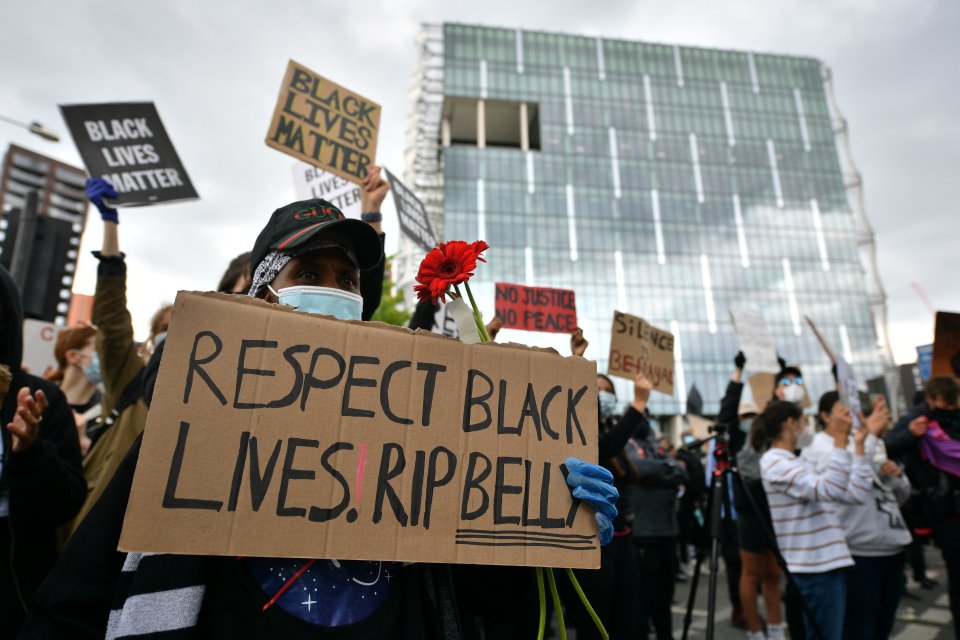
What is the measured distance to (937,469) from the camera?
4.50 metres

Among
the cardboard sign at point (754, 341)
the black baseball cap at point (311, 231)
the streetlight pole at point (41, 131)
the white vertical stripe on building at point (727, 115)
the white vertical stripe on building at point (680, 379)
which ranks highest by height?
the white vertical stripe on building at point (727, 115)

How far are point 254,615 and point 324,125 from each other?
163 inches

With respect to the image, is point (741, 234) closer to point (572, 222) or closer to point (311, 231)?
point (572, 222)

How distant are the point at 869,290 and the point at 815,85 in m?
25.0

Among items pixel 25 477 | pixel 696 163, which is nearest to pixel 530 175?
pixel 696 163

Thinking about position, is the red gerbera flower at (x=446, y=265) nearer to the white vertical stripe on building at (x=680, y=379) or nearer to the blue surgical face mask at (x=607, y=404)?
the blue surgical face mask at (x=607, y=404)

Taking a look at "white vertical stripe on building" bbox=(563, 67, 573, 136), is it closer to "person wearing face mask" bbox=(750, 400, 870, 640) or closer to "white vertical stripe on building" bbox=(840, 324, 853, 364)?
"white vertical stripe on building" bbox=(840, 324, 853, 364)

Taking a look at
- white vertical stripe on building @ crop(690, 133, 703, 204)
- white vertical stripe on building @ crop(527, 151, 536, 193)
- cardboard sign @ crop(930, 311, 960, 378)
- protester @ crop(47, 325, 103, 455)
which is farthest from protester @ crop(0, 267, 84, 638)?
white vertical stripe on building @ crop(690, 133, 703, 204)

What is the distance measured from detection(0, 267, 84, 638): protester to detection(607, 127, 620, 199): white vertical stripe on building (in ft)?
203

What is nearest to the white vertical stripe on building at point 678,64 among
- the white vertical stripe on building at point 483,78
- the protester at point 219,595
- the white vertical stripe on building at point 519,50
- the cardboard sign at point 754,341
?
the white vertical stripe on building at point 519,50

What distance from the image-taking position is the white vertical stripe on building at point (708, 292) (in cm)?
5781

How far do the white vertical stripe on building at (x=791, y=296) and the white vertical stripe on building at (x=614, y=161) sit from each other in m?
19.6

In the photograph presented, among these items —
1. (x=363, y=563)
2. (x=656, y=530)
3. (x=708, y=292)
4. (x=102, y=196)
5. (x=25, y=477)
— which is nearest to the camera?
(x=363, y=563)

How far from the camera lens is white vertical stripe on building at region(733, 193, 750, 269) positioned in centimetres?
6113
